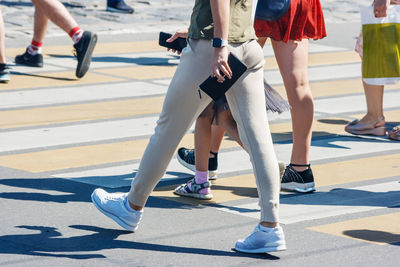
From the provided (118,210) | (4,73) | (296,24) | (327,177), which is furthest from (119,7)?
(118,210)

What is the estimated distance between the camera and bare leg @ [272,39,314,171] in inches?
231

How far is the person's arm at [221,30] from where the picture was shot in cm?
457

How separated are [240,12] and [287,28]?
1105mm

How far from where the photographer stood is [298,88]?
19.4ft

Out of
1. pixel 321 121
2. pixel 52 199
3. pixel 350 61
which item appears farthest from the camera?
pixel 350 61

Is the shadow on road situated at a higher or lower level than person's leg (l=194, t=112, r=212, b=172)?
lower

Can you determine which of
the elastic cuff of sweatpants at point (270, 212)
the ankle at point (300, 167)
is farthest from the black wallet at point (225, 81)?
the ankle at point (300, 167)

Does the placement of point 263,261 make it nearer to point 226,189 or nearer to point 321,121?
point 226,189

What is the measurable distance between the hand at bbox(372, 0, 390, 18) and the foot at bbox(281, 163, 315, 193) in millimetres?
1130

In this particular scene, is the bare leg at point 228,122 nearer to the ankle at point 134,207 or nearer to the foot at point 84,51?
the ankle at point 134,207

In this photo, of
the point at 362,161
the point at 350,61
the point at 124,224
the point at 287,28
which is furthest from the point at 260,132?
the point at 350,61

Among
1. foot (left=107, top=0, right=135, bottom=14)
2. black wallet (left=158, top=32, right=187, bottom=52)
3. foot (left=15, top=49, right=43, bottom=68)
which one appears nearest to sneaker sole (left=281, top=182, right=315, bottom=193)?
black wallet (left=158, top=32, right=187, bottom=52)

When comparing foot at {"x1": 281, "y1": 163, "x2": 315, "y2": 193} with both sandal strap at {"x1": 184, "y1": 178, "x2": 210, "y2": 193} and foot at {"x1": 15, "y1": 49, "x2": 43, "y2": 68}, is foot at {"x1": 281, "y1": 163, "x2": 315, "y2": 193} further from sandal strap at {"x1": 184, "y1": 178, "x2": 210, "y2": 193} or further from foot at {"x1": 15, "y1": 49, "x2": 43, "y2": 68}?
foot at {"x1": 15, "y1": 49, "x2": 43, "y2": 68}

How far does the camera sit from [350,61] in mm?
11211
